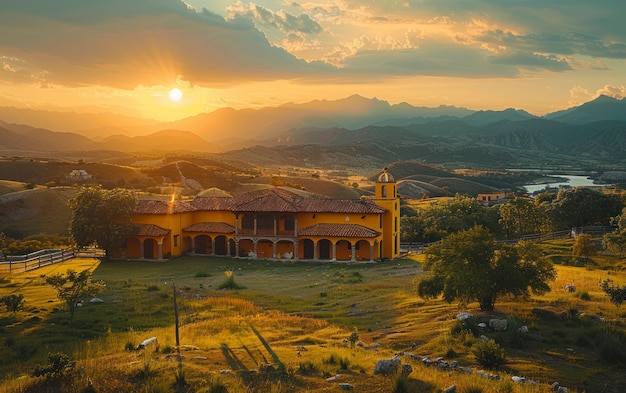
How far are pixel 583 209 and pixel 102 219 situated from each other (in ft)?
152

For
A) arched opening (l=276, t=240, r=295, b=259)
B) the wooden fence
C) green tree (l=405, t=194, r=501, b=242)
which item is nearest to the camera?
the wooden fence

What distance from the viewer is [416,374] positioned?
47.8 ft

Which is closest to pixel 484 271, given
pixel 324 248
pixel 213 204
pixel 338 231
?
pixel 338 231

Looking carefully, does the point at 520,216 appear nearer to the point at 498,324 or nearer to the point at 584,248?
the point at 584,248

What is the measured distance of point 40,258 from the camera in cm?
4178

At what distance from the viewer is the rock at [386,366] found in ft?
48.3

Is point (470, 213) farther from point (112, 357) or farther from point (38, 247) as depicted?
point (112, 357)

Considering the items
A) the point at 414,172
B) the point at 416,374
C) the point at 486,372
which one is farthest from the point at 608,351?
the point at 414,172

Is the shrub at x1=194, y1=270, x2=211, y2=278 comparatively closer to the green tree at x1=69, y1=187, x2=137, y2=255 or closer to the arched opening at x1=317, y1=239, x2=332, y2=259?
the green tree at x1=69, y1=187, x2=137, y2=255

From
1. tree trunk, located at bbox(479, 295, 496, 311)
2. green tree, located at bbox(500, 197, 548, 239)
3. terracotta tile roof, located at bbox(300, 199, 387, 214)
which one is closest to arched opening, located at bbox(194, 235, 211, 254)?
terracotta tile roof, located at bbox(300, 199, 387, 214)

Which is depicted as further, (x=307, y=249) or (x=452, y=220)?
(x=452, y=220)

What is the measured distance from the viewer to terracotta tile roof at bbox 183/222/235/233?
48969mm

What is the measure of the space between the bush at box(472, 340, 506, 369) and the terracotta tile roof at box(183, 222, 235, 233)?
113 ft

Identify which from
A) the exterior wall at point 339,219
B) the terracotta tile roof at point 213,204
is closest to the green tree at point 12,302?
the terracotta tile roof at point 213,204
